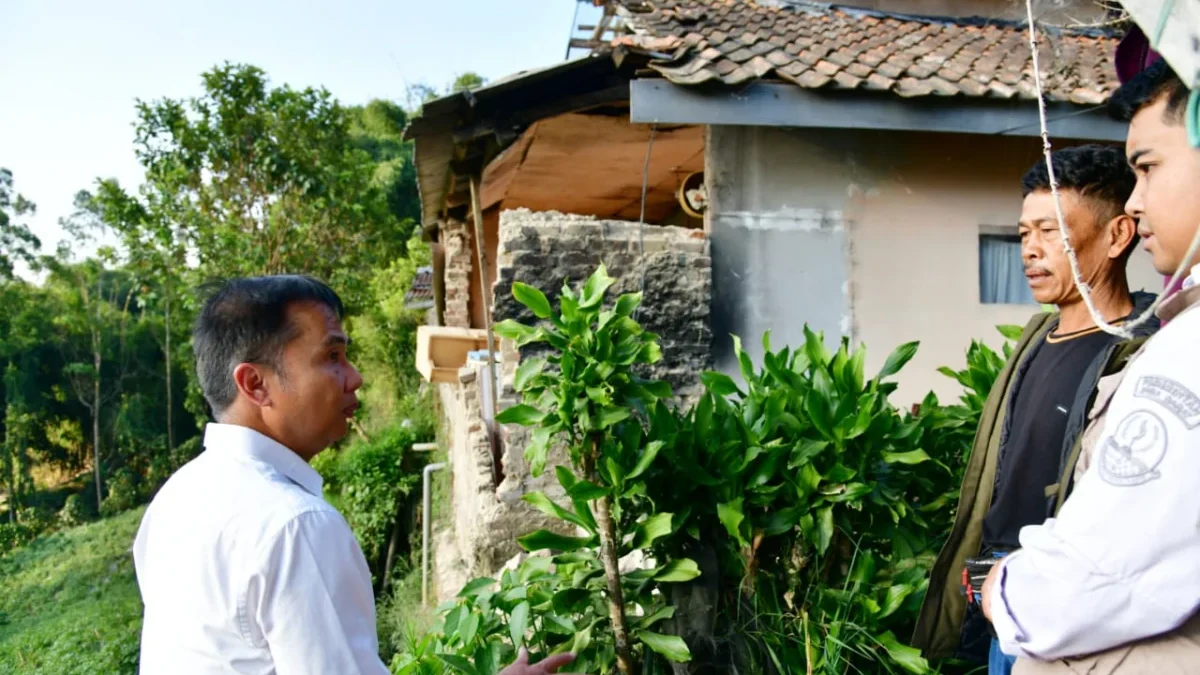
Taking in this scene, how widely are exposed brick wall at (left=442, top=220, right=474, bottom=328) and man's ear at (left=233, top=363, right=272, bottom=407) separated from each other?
8.89 metres

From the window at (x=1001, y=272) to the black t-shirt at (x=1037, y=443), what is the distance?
3971mm

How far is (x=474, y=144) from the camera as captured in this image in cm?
607

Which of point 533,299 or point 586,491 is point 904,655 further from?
point 533,299

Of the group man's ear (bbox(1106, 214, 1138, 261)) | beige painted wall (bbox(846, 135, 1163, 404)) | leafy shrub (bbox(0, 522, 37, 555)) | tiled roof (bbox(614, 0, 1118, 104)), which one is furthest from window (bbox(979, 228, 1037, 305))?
leafy shrub (bbox(0, 522, 37, 555))

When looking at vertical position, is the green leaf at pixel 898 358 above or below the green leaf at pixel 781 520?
above

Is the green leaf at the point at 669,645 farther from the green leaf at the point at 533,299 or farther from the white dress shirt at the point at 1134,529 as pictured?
the white dress shirt at the point at 1134,529

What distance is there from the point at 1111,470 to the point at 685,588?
184cm

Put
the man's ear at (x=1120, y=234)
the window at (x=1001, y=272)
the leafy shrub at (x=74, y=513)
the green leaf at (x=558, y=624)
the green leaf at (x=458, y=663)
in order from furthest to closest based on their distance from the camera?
the leafy shrub at (x=74, y=513)
the window at (x=1001, y=272)
the green leaf at (x=558, y=624)
the green leaf at (x=458, y=663)
the man's ear at (x=1120, y=234)

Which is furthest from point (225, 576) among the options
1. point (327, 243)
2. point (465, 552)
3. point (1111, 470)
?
point (327, 243)

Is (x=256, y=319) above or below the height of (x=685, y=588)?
above

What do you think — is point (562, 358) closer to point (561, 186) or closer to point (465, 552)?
point (561, 186)

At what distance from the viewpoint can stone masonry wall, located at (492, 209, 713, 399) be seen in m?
4.57

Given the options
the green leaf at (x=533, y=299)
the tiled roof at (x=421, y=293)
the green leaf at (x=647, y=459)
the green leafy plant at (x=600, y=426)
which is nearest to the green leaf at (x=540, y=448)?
the green leafy plant at (x=600, y=426)

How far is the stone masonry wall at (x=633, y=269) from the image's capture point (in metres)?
4.57
